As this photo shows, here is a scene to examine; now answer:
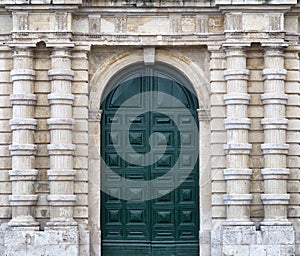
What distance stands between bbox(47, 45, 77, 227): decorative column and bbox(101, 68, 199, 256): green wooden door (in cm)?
100

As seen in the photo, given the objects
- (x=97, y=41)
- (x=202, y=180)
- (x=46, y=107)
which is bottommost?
(x=202, y=180)

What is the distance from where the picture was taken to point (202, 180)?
70.6 feet

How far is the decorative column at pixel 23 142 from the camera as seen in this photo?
68.7 ft

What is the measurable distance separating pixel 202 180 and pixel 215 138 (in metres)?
0.93

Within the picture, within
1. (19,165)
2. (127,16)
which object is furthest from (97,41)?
(19,165)

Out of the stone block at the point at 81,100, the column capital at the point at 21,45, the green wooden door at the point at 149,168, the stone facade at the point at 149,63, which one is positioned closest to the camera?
the stone facade at the point at 149,63

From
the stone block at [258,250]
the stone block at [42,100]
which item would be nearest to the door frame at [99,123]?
the stone block at [42,100]

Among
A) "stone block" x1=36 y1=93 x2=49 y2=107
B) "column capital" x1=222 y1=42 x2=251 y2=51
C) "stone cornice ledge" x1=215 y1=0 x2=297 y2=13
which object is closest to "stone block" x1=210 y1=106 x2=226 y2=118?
"column capital" x1=222 y1=42 x2=251 y2=51

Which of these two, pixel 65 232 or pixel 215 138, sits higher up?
pixel 215 138

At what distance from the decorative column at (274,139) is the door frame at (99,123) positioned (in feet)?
4.04

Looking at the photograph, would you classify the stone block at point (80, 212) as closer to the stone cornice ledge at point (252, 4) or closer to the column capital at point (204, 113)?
the column capital at point (204, 113)

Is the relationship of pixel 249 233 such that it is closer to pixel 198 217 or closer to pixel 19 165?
pixel 198 217

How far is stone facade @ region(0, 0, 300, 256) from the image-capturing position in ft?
68.8

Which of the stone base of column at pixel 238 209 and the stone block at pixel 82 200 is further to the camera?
the stone block at pixel 82 200
